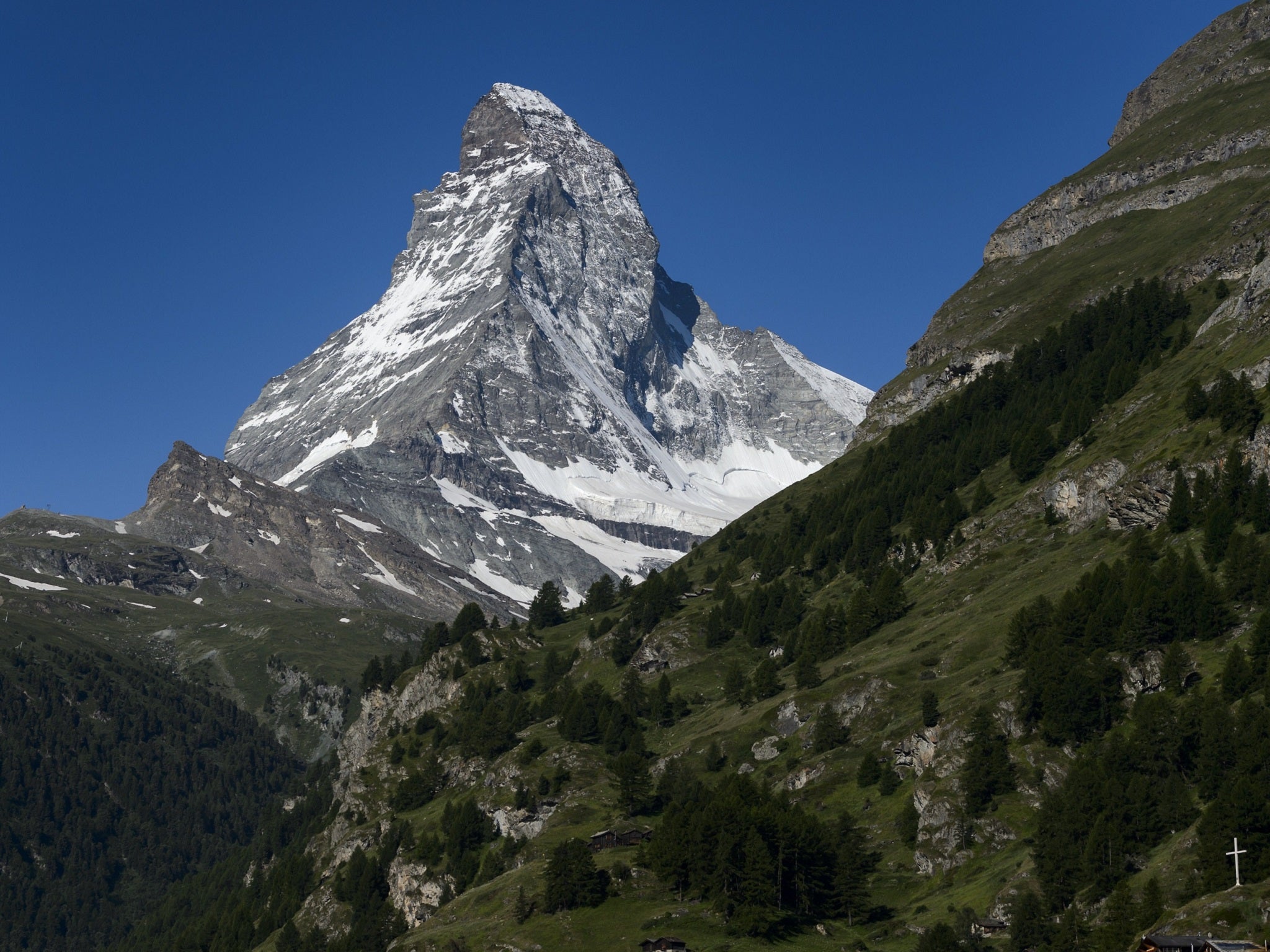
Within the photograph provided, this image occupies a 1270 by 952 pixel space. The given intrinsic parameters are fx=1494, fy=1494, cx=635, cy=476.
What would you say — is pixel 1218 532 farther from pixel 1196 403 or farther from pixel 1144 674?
pixel 1196 403

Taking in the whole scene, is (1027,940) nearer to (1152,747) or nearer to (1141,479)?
(1152,747)

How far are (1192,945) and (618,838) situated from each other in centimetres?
7458

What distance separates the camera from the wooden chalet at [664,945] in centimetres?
12150

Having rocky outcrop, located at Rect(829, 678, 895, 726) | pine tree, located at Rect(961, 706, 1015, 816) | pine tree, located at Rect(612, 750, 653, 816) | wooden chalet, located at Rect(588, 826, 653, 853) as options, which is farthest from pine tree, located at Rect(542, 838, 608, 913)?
rocky outcrop, located at Rect(829, 678, 895, 726)

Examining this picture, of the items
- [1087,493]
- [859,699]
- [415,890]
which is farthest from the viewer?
[1087,493]

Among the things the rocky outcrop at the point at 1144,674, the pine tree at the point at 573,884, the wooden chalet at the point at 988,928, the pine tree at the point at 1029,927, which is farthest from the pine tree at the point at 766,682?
the pine tree at the point at 1029,927

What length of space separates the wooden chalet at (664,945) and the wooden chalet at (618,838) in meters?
26.9

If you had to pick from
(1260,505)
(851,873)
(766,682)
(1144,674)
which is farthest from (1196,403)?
(851,873)

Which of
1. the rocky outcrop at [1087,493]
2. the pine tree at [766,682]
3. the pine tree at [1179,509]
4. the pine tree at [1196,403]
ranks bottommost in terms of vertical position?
the pine tree at [766,682]

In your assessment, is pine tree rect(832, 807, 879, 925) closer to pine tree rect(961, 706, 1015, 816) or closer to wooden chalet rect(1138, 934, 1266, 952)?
pine tree rect(961, 706, 1015, 816)

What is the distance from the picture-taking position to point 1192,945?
86.1 metres

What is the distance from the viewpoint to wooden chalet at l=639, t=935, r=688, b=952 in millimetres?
121500

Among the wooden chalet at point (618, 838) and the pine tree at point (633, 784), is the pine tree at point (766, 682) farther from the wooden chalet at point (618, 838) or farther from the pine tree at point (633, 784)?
the wooden chalet at point (618, 838)

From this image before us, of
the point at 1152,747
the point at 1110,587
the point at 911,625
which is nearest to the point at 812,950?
the point at 1152,747
